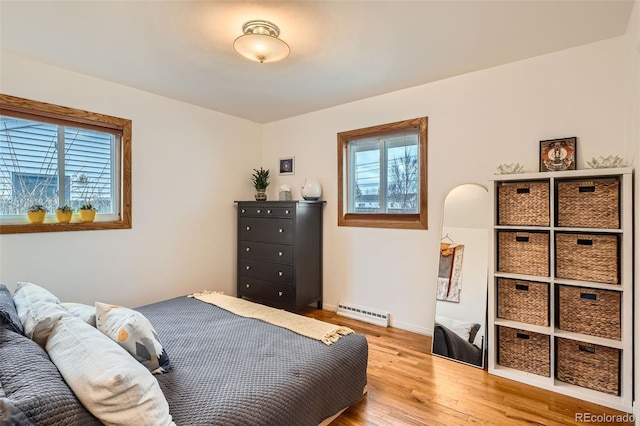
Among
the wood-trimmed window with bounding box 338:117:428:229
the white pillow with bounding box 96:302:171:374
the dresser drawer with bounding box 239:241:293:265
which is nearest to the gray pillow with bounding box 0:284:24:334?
the white pillow with bounding box 96:302:171:374

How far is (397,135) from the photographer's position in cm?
331

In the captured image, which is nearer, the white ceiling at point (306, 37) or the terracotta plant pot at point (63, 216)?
the white ceiling at point (306, 37)

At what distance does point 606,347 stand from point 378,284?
1788mm

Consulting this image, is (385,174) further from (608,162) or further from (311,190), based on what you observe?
(608,162)

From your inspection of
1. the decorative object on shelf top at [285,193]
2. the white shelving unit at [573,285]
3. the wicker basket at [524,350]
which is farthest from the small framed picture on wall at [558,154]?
the decorative object on shelf top at [285,193]

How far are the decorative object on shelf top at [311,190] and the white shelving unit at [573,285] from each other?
1870mm

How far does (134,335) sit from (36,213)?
75.9 inches

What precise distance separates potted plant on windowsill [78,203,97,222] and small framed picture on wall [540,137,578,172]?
377 cm

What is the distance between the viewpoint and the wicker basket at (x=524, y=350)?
2.20 m

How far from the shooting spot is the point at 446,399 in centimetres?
A: 202

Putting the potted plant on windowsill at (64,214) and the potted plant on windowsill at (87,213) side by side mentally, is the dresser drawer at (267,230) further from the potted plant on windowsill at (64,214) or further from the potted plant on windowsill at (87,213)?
the potted plant on windowsill at (64,214)

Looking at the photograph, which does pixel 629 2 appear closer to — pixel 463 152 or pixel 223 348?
pixel 463 152

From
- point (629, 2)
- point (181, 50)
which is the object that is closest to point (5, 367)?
point (181, 50)

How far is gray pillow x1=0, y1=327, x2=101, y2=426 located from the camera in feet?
2.76
